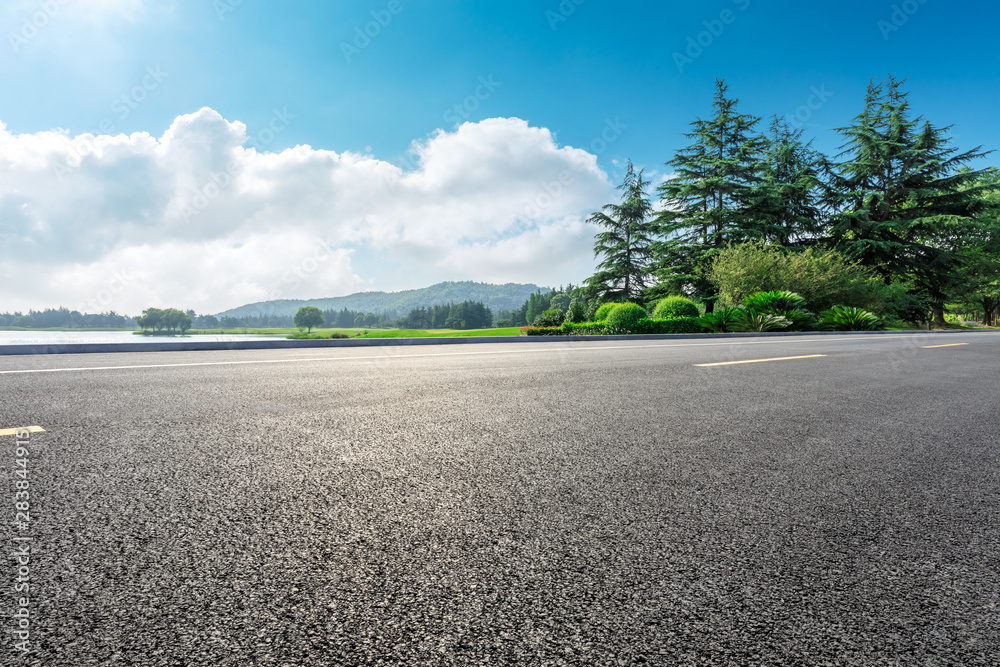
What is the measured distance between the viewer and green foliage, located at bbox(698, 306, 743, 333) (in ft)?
66.7

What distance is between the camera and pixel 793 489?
2168 mm

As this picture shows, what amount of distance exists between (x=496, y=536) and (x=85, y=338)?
10.5 m

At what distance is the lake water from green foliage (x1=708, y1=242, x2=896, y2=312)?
895 inches

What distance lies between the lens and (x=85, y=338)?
8.81m

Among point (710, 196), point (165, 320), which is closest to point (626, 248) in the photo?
point (710, 196)

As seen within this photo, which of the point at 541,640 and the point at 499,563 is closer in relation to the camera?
the point at 541,640

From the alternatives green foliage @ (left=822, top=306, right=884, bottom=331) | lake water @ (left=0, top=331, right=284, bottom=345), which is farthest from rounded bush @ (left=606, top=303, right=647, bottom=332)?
lake water @ (left=0, top=331, right=284, bottom=345)

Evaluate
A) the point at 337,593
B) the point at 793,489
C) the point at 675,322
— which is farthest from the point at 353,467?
the point at 675,322

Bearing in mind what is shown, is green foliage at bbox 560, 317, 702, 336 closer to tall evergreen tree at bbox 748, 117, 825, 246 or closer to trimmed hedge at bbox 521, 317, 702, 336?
trimmed hedge at bbox 521, 317, 702, 336

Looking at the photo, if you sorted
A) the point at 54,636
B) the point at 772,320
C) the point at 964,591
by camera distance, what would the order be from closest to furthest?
the point at 54,636 → the point at 964,591 → the point at 772,320

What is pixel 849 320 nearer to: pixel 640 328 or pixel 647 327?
pixel 647 327

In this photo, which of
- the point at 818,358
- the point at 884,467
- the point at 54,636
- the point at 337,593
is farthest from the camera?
the point at 818,358

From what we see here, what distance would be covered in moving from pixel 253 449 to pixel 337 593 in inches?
62.0

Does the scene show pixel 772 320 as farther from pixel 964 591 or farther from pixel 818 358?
pixel 964 591
